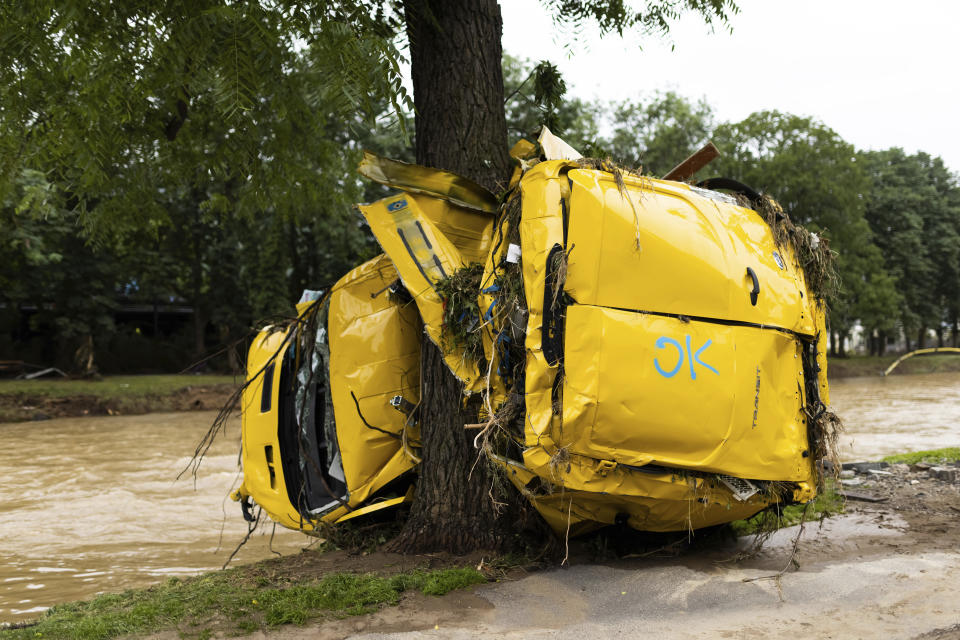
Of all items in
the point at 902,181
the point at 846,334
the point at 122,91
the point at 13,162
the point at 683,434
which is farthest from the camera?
the point at 902,181

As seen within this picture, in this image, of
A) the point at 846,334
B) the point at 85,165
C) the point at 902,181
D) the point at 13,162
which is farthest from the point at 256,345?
the point at 902,181

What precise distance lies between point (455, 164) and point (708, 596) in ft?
9.69

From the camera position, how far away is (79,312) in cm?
3030

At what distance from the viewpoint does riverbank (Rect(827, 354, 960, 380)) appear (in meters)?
37.2

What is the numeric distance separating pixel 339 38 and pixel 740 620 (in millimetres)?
3517

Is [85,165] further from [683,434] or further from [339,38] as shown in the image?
[683,434]

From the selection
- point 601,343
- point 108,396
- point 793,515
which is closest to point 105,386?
point 108,396

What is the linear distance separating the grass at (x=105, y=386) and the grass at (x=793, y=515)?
19.5m

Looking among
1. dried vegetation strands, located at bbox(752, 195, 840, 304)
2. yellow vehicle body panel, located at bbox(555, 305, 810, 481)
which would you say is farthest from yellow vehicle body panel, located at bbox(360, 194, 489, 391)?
dried vegetation strands, located at bbox(752, 195, 840, 304)

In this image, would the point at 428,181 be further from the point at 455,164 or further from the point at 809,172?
the point at 809,172

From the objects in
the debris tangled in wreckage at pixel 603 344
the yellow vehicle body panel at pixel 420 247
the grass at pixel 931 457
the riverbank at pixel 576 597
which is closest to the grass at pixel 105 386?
the grass at pixel 931 457

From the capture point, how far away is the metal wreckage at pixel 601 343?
3.79m

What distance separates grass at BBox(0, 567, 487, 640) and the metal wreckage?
79 cm

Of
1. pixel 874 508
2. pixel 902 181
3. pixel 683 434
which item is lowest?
pixel 874 508
